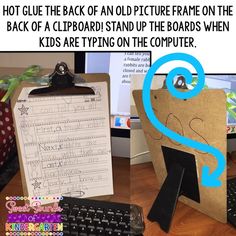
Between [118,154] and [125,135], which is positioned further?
[118,154]

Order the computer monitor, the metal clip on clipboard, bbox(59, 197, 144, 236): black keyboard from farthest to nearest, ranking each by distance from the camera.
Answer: the computer monitor
the metal clip on clipboard
bbox(59, 197, 144, 236): black keyboard

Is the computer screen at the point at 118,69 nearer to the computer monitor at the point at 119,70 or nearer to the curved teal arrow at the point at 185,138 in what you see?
the computer monitor at the point at 119,70

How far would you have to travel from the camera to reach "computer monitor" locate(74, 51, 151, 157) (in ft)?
2.94

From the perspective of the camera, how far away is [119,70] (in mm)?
902

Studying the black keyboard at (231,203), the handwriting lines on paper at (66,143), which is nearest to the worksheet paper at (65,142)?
the handwriting lines on paper at (66,143)

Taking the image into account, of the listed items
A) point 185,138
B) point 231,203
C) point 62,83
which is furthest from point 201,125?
point 62,83

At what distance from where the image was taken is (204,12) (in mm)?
1113

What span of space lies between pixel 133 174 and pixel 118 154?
3.7 inches

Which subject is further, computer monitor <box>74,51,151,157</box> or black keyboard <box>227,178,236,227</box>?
computer monitor <box>74,51,151,157</box>

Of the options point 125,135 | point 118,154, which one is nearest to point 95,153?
point 125,135

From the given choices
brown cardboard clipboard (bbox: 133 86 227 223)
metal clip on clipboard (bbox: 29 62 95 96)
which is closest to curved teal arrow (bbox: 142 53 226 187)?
brown cardboard clipboard (bbox: 133 86 227 223)

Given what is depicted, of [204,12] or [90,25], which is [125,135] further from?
[204,12]

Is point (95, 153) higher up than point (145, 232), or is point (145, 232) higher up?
point (95, 153)

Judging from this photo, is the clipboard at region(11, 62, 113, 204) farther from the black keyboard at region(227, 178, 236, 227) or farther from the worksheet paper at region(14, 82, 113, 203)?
the black keyboard at region(227, 178, 236, 227)
